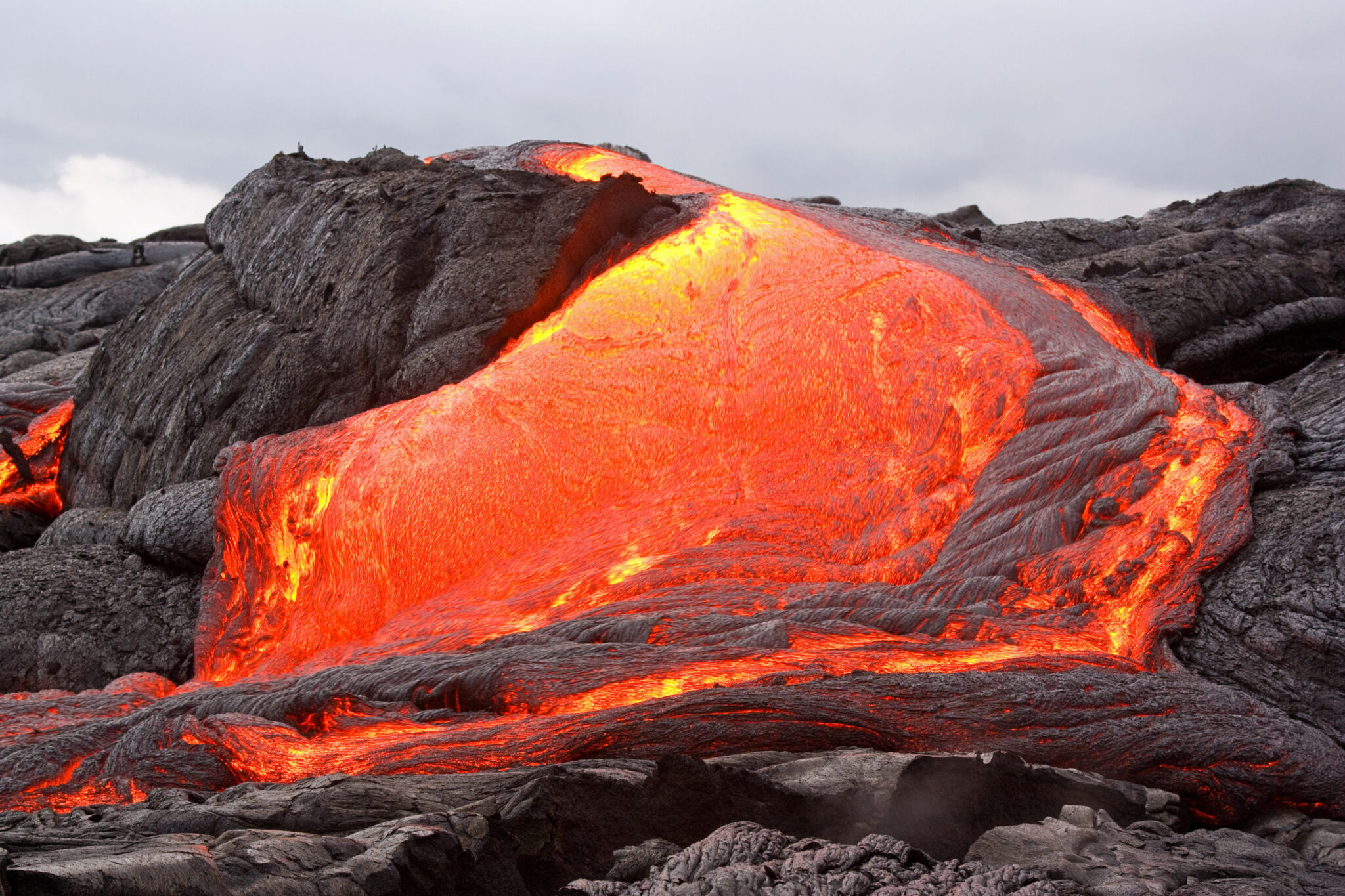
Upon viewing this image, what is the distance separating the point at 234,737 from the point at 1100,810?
13.4 ft

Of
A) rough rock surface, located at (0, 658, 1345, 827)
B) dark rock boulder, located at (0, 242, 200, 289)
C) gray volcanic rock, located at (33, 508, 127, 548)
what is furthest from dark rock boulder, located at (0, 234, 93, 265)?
rough rock surface, located at (0, 658, 1345, 827)

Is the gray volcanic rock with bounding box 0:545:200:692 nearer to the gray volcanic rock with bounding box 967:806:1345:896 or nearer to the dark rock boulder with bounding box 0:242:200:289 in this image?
the gray volcanic rock with bounding box 967:806:1345:896

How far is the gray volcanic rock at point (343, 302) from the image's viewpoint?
9.31 metres

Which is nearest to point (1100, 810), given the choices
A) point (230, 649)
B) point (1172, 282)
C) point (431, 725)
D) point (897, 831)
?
point (897, 831)

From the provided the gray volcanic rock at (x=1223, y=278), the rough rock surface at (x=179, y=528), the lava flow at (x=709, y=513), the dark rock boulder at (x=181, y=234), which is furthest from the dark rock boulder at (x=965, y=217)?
the dark rock boulder at (x=181, y=234)

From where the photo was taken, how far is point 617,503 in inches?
295

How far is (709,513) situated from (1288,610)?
11.4 ft

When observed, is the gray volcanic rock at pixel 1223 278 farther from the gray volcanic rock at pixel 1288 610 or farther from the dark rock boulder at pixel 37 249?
the dark rock boulder at pixel 37 249

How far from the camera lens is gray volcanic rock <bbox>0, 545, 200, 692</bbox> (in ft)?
26.4

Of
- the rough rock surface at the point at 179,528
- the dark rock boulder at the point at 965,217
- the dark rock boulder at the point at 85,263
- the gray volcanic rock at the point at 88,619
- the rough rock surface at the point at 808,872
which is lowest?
the rough rock surface at the point at 808,872

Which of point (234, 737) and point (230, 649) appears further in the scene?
point (230, 649)

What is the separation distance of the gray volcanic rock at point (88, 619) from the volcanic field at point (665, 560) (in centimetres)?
4

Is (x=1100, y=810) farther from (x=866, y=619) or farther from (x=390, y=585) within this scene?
(x=390, y=585)

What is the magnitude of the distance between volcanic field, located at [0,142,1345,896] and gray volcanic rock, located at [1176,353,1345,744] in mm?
26
